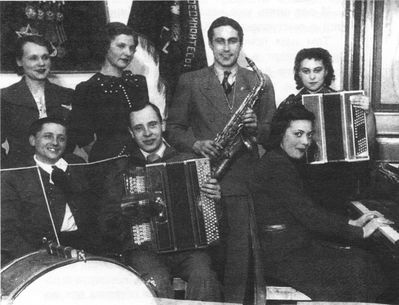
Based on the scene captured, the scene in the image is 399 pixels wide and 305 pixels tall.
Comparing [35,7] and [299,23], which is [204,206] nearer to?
[299,23]

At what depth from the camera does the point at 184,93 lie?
9.96 feet

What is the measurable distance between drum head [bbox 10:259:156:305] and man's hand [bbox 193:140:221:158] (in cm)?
93

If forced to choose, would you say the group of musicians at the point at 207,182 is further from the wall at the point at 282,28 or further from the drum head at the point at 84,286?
the drum head at the point at 84,286

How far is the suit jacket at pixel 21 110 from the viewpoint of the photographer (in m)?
2.88

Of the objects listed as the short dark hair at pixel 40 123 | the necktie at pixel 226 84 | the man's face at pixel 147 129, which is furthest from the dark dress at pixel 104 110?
the necktie at pixel 226 84

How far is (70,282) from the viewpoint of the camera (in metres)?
1.98

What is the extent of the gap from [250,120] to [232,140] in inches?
5.7

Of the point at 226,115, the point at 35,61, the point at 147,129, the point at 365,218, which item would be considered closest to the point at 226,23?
the point at 226,115

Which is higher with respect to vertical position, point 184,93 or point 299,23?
point 299,23

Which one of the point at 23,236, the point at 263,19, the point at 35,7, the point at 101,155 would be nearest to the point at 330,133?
the point at 263,19

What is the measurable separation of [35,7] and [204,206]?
5.25 feet

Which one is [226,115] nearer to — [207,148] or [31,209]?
[207,148]

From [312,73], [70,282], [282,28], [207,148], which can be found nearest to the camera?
[70,282]

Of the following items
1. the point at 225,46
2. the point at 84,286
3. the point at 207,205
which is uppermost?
the point at 225,46
